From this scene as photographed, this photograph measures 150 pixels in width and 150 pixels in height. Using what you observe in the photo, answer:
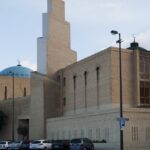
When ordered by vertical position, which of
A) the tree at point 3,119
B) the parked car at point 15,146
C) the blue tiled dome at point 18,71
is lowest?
the parked car at point 15,146

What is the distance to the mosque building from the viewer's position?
58.6 metres

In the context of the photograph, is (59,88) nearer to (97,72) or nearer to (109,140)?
(97,72)

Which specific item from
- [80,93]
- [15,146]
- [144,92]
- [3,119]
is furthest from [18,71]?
[15,146]

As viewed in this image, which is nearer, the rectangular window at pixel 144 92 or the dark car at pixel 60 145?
the dark car at pixel 60 145

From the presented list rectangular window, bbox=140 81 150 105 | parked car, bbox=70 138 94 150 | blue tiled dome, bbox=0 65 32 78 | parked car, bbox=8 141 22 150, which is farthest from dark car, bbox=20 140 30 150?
blue tiled dome, bbox=0 65 32 78

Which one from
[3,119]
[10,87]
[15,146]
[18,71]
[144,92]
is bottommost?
[15,146]

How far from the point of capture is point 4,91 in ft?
361

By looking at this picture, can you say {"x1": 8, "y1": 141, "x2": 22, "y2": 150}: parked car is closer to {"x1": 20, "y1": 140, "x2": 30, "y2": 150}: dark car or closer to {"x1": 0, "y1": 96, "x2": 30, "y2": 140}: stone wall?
{"x1": 20, "y1": 140, "x2": 30, "y2": 150}: dark car

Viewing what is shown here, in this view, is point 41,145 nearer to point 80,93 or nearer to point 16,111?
point 80,93

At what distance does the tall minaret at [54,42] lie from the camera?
84.5 metres

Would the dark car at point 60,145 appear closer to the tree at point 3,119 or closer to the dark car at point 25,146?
the dark car at point 25,146

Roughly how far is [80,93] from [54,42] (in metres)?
14.8

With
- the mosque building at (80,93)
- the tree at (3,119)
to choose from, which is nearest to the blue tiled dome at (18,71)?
the tree at (3,119)

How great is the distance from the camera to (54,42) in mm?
85500
